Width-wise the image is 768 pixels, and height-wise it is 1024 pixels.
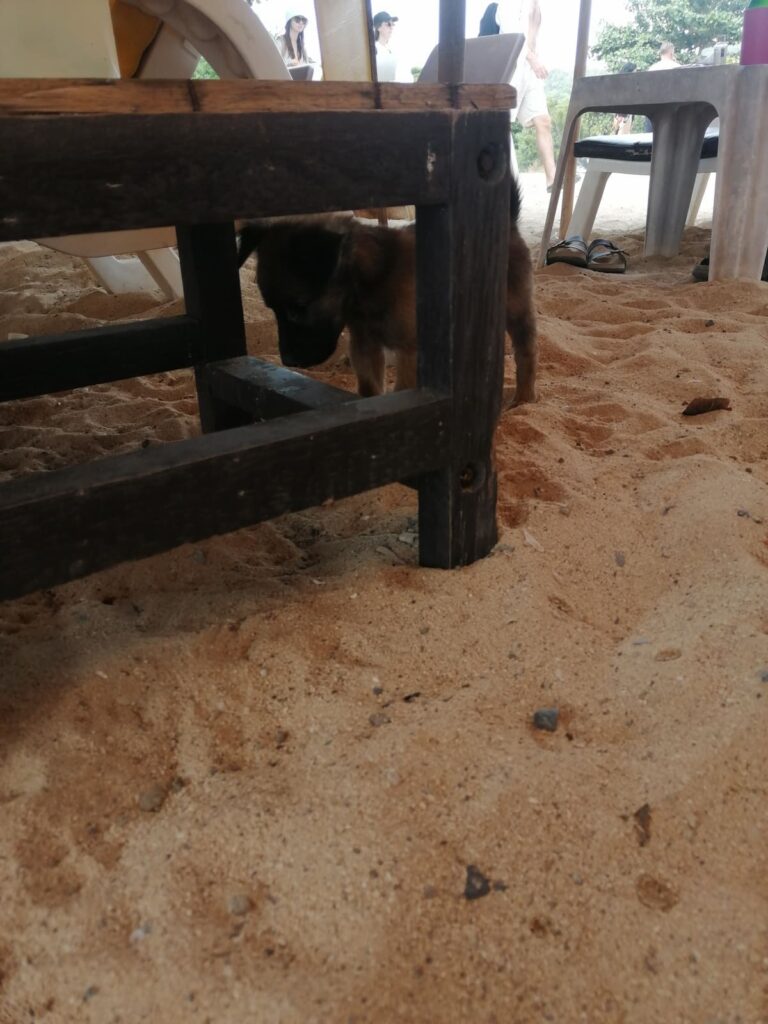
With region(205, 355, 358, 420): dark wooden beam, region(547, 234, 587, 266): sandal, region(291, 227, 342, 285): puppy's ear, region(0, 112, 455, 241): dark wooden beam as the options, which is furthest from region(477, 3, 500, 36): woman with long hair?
region(0, 112, 455, 241): dark wooden beam

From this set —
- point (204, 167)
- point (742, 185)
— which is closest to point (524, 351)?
point (204, 167)

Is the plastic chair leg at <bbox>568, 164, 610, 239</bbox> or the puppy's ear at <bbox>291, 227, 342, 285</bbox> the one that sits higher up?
the puppy's ear at <bbox>291, 227, 342, 285</bbox>

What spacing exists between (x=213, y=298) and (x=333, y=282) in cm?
28

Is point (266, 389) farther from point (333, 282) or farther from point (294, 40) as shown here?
point (294, 40)

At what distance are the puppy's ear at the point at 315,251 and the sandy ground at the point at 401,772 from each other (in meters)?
0.54

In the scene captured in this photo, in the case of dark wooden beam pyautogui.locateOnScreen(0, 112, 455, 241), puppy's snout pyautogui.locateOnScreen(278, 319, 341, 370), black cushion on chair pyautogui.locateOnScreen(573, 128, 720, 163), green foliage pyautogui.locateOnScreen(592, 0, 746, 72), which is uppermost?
green foliage pyautogui.locateOnScreen(592, 0, 746, 72)

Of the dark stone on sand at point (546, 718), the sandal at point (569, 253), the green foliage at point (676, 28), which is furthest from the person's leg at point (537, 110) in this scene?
the dark stone on sand at point (546, 718)

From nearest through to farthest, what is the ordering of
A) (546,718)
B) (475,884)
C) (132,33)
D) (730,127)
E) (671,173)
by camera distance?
(475,884)
(546,718)
(132,33)
(730,127)
(671,173)

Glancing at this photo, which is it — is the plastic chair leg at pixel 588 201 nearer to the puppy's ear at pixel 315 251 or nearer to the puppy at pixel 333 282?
the puppy at pixel 333 282

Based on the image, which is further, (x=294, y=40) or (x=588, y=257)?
(x=294, y=40)

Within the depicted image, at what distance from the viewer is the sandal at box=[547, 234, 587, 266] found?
Result: 4.41m

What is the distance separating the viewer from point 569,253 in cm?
441

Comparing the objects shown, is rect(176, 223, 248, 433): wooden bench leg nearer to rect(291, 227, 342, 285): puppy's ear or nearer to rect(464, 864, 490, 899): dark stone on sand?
rect(291, 227, 342, 285): puppy's ear

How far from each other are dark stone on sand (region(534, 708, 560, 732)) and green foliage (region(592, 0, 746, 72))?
1406 centimetres
